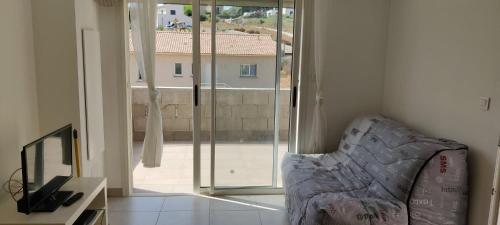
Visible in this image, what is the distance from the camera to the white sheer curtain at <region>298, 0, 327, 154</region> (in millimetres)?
3369

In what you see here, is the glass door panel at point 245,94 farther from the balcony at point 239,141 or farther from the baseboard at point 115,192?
the baseboard at point 115,192

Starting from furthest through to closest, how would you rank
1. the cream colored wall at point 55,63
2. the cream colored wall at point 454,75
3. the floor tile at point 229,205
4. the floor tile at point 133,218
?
the floor tile at point 229,205 → the floor tile at point 133,218 → the cream colored wall at point 55,63 → the cream colored wall at point 454,75

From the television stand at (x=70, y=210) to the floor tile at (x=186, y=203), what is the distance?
851mm

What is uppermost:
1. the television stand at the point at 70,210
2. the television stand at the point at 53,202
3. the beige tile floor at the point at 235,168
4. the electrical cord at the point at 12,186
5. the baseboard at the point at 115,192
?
the electrical cord at the point at 12,186

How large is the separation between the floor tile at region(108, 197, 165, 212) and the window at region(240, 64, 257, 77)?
145cm

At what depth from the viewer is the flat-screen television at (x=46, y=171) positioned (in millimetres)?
1848

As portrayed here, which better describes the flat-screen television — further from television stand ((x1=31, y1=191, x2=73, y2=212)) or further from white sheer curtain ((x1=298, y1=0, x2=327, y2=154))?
white sheer curtain ((x1=298, y1=0, x2=327, y2=154))

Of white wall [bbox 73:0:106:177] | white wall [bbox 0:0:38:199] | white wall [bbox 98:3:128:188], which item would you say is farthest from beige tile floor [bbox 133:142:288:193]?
white wall [bbox 0:0:38:199]

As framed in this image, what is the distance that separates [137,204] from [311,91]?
197 cm

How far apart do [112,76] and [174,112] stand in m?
2.56

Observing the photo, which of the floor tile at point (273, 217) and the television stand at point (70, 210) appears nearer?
the television stand at point (70, 210)

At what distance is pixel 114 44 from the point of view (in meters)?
3.30

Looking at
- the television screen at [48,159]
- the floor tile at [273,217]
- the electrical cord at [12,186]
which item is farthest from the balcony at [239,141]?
the electrical cord at [12,186]

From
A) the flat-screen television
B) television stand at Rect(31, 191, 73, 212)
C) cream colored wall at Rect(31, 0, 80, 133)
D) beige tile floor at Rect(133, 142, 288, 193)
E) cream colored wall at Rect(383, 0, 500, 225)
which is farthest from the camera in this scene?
beige tile floor at Rect(133, 142, 288, 193)
